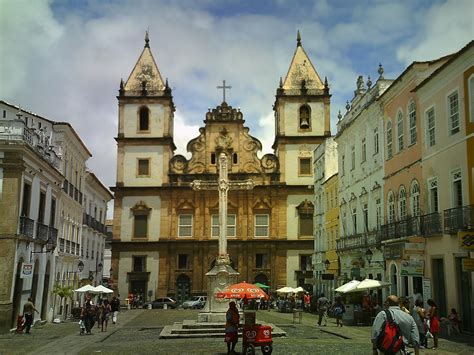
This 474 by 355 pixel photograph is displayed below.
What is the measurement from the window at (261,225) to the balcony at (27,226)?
3048 cm

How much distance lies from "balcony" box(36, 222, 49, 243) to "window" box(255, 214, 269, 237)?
28.2m

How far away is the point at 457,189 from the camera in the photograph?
2148 cm

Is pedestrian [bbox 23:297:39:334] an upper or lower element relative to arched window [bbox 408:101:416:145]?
lower

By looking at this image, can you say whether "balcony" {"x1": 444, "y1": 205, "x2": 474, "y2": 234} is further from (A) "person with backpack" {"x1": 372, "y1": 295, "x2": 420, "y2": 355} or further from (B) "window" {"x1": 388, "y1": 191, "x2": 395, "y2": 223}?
(A) "person with backpack" {"x1": 372, "y1": 295, "x2": 420, "y2": 355}

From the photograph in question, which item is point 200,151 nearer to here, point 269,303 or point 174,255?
point 174,255

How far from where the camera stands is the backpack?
846cm

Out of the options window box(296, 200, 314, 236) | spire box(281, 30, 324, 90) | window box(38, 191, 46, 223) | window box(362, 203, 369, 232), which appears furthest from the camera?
spire box(281, 30, 324, 90)

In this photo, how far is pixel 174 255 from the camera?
5466 centimetres

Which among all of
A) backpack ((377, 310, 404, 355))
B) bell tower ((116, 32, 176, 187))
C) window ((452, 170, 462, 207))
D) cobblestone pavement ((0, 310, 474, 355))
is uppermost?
bell tower ((116, 32, 176, 187))

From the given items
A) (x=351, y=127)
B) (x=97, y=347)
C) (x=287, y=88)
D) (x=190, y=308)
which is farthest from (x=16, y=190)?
(x=287, y=88)

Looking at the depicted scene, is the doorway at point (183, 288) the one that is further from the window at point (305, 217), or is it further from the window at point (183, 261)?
the window at point (305, 217)

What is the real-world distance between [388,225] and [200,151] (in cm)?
3226

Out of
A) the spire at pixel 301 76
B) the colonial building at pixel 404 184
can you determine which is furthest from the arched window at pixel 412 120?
the spire at pixel 301 76

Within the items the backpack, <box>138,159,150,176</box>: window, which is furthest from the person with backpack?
<box>138,159,150,176</box>: window
